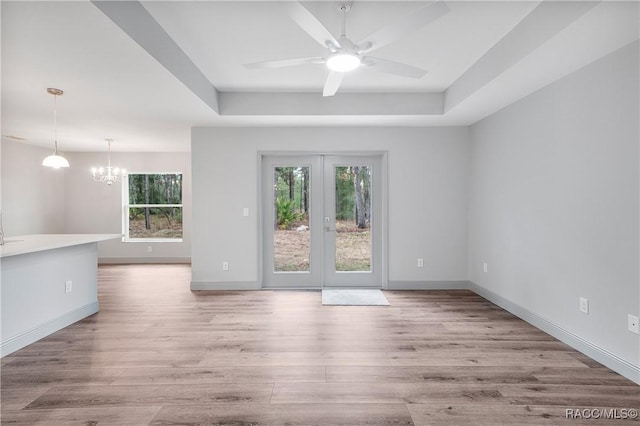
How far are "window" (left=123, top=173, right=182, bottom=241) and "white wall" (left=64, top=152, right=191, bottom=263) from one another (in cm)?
18

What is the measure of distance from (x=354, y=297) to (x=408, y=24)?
3269 millimetres

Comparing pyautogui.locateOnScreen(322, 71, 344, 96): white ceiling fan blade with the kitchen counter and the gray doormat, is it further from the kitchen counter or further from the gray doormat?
the kitchen counter

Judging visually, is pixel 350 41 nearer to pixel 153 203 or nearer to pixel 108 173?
pixel 108 173

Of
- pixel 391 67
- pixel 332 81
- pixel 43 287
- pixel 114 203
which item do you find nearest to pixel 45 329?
pixel 43 287

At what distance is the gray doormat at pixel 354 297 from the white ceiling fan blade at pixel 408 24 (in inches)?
115

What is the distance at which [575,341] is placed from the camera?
2.74 meters

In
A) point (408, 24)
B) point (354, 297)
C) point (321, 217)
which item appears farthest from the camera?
point (321, 217)

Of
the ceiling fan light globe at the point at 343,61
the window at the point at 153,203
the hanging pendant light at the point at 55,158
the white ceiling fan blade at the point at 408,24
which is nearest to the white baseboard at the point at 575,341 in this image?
the white ceiling fan blade at the point at 408,24

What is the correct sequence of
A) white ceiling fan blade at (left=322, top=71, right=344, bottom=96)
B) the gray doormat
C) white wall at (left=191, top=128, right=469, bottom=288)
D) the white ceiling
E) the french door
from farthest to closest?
the french door
white wall at (left=191, top=128, right=469, bottom=288)
the gray doormat
white ceiling fan blade at (left=322, top=71, right=344, bottom=96)
the white ceiling

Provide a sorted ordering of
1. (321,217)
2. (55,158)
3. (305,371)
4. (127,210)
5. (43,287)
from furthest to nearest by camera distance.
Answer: (127,210)
(321,217)
(55,158)
(43,287)
(305,371)

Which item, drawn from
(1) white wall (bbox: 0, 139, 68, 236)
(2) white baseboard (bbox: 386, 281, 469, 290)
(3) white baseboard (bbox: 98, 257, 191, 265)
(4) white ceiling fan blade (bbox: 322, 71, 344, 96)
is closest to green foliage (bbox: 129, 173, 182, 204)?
(3) white baseboard (bbox: 98, 257, 191, 265)

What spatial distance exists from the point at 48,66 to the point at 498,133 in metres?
4.61

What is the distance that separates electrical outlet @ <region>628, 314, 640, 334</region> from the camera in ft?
7.32

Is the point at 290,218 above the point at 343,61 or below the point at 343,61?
below
